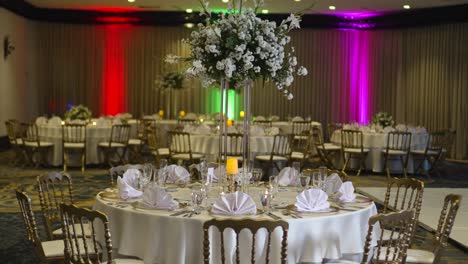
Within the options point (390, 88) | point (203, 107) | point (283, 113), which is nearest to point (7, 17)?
point (203, 107)

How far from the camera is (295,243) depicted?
3971mm

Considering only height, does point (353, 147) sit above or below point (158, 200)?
below

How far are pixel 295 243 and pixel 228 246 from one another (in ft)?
1.33

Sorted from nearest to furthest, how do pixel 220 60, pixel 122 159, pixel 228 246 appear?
pixel 228 246 → pixel 220 60 → pixel 122 159

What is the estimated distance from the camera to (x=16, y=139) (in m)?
12.2

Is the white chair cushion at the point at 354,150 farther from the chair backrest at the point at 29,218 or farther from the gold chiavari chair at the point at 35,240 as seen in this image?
the chair backrest at the point at 29,218

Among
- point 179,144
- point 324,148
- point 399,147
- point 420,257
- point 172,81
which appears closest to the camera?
point 420,257

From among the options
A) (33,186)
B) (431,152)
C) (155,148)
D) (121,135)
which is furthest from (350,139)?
(33,186)

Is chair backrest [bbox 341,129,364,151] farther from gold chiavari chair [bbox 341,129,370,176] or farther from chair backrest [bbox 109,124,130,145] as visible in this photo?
chair backrest [bbox 109,124,130,145]

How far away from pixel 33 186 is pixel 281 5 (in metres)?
7.83

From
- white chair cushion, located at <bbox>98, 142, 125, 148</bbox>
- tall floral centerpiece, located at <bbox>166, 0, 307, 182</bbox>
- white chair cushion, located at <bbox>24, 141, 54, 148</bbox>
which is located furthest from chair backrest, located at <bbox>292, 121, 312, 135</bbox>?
tall floral centerpiece, located at <bbox>166, 0, 307, 182</bbox>

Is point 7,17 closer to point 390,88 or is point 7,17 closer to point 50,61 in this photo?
point 50,61

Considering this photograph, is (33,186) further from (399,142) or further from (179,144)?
(399,142)

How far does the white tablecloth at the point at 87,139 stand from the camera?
12109 mm
